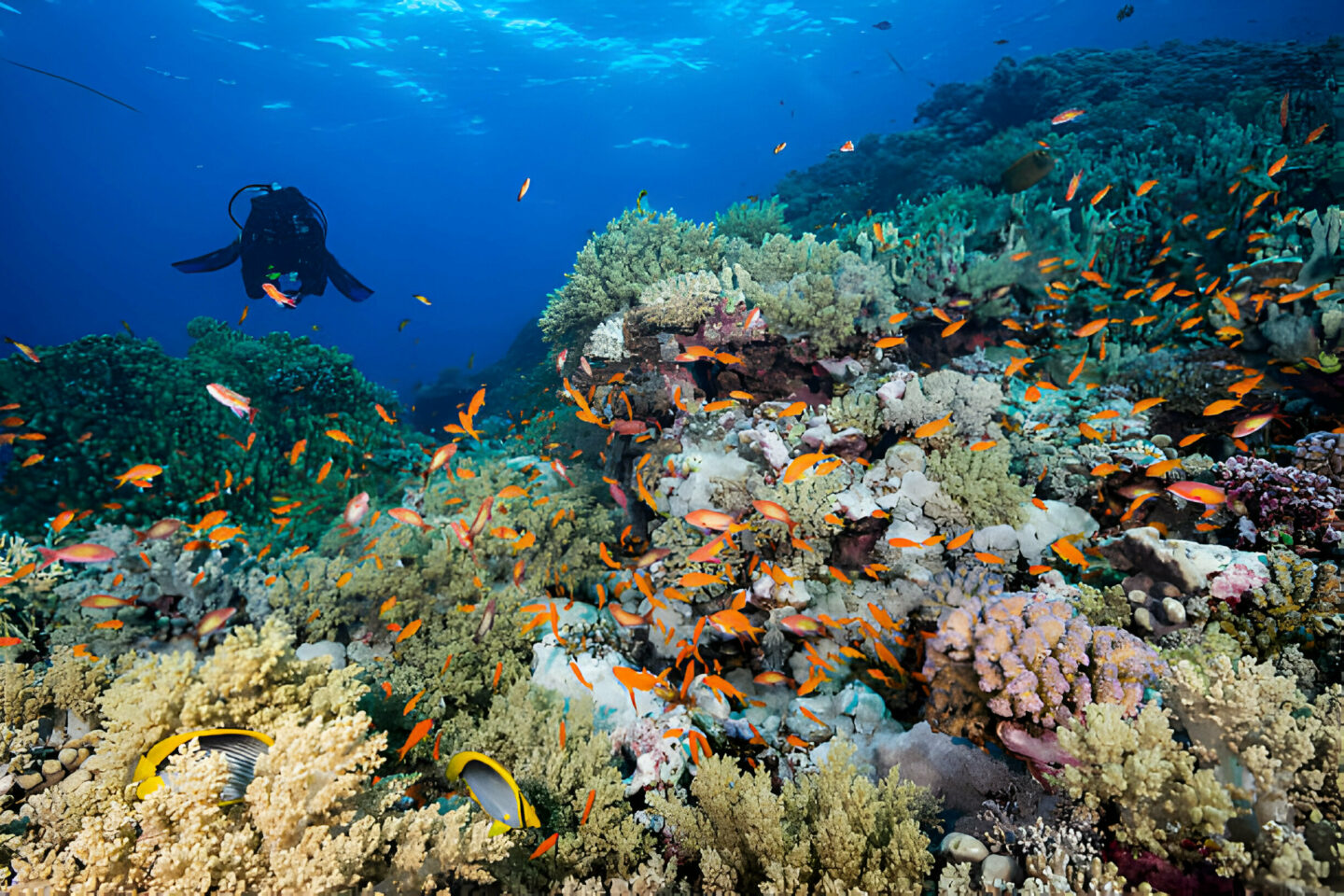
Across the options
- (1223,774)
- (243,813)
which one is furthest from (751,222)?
(243,813)

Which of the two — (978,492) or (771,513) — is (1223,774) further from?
(978,492)

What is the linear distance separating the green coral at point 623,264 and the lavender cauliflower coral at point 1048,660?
6201 millimetres

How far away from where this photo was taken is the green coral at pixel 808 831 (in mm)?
2289

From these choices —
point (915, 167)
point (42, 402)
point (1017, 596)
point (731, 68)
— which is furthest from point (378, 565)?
point (731, 68)

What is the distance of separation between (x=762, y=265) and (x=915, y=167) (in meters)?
14.7

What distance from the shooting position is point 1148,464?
15.7 feet

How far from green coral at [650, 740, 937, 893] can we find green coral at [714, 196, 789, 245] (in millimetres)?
9728

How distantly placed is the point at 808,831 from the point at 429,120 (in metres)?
80.4

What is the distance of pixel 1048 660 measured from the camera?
115 inches

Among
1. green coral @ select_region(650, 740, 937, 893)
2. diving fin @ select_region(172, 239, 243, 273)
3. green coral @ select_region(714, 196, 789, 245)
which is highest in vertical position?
green coral @ select_region(714, 196, 789, 245)

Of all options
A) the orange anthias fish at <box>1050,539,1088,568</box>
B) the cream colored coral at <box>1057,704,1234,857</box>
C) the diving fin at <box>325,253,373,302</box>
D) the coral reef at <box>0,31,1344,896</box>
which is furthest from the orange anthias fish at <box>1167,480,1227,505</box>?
the diving fin at <box>325,253,373,302</box>

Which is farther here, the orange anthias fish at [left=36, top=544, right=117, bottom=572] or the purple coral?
the purple coral

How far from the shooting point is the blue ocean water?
38094 millimetres

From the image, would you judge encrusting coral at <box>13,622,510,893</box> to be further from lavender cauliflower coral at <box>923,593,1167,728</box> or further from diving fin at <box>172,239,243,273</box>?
diving fin at <box>172,239,243,273</box>
